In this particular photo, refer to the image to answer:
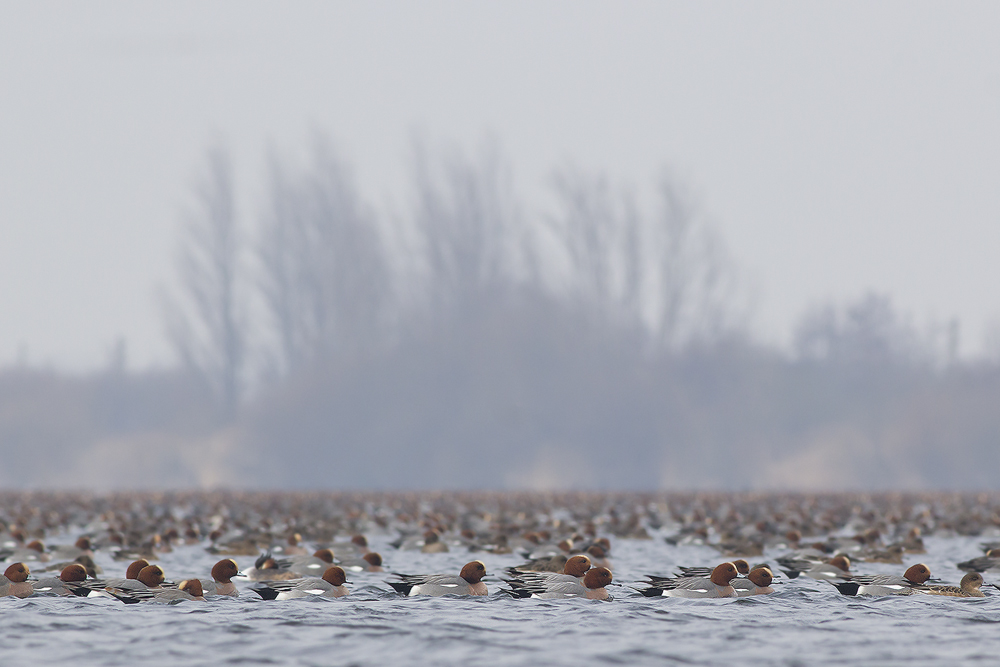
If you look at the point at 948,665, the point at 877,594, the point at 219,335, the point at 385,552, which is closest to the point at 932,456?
the point at 219,335

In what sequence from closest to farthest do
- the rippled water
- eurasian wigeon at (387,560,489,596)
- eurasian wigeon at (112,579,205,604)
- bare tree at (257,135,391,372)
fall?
1. the rippled water
2. eurasian wigeon at (112,579,205,604)
3. eurasian wigeon at (387,560,489,596)
4. bare tree at (257,135,391,372)

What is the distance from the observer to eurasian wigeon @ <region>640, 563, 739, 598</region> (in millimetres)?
16016

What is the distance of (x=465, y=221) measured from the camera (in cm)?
8081

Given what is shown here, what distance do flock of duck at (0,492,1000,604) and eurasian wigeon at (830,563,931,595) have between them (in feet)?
0.06

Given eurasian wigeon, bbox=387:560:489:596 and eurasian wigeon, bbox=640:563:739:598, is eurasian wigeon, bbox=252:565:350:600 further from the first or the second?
eurasian wigeon, bbox=640:563:739:598

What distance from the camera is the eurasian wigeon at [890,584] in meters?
16.3

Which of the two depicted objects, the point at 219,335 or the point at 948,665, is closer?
the point at 948,665

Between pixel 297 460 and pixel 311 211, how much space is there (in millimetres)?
16262

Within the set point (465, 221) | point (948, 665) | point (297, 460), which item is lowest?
point (948, 665)

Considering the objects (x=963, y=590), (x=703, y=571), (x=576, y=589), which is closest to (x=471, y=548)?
(x=703, y=571)

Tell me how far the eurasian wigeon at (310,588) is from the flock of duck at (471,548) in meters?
0.02

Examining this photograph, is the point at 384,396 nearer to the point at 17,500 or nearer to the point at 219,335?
the point at 219,335

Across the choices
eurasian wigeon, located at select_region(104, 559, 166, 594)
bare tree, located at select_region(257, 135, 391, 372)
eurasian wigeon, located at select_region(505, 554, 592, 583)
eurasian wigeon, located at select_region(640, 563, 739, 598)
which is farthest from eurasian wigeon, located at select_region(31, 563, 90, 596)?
bare tree, located at select_region(257, 135, 391, 372)

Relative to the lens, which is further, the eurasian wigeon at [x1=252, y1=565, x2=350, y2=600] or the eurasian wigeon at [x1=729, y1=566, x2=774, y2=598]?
the eurasian wigeon at [x1=729, y1=566, x2=774, y2=598]
